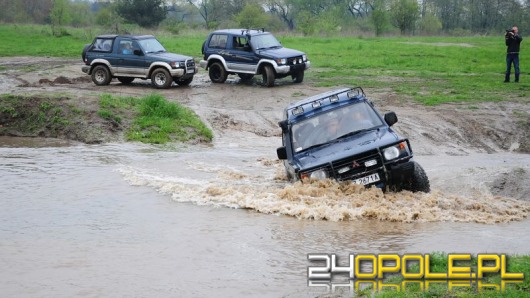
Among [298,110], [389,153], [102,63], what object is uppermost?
[298,110]

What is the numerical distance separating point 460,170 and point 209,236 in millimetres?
5694

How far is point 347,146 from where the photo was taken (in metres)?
11.4

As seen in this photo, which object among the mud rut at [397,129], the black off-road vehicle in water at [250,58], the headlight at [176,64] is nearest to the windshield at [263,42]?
the black off-road vehicle in water at [250,58]

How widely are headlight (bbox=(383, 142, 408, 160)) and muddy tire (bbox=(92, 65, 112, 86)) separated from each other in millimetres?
17152

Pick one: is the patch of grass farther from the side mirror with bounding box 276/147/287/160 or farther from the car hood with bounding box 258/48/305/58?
the side mirror with bounding box 276/147/287/160

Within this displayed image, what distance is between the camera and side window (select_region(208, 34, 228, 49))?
26.6 meters

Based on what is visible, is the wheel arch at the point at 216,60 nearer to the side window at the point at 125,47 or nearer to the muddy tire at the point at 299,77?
the muddy tire at the point at 299,77

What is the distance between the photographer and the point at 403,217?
34.9 ft

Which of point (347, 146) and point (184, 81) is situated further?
point (184, 81)

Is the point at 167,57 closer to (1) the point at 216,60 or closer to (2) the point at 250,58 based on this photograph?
(1) the point at 216,60

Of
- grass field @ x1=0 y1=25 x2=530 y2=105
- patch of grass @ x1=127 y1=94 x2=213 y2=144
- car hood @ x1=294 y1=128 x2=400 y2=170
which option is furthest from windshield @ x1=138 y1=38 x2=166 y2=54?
car hood @ x1=294 y1=128 x2=400 y2=170

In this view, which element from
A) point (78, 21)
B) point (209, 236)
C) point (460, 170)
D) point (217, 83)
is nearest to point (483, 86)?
point (217, 83)

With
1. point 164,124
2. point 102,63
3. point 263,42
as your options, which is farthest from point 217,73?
point 164,124

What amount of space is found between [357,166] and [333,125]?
127 cm
